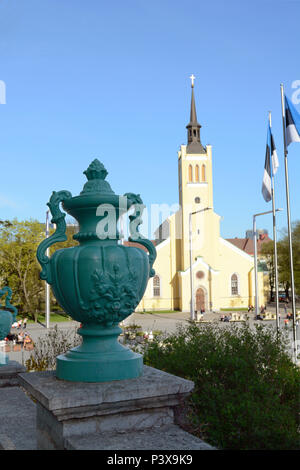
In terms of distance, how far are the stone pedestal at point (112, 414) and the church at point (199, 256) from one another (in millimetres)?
44113

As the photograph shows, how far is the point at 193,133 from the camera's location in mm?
54031

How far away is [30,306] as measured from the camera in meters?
37.4

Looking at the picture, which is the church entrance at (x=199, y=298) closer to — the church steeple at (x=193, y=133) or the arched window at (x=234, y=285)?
the arched window at (x=234, y=285)

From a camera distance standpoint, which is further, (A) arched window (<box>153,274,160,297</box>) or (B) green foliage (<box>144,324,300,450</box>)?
(A) arched window (<box>153,274,160,297</box>)

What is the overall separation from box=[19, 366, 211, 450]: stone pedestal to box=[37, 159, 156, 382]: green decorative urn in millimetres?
149

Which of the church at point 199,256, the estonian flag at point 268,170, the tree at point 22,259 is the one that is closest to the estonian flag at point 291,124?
the estonian flag at point 268,170

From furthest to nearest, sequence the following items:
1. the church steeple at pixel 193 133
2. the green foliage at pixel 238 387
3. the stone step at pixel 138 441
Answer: the church steeple at pixel 193 133 < the green foliage at pixel 238 387 < the stone step at pixel 138 441

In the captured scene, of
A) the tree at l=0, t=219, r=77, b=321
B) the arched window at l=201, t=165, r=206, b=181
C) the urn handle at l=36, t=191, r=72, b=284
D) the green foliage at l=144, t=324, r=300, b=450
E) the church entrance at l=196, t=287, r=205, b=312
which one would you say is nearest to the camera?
the urn handle at l=36, t=191, r=72, b=284

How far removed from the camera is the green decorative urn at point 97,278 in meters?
3.04

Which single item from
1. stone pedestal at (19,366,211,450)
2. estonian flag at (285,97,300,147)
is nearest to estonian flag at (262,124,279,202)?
estonian flag at (285,97,300,147)

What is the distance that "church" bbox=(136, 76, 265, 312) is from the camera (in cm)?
4784

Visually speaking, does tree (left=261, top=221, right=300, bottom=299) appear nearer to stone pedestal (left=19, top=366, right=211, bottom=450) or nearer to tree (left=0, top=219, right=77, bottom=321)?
tree (left=0, top=219, right=77, bottom=321)

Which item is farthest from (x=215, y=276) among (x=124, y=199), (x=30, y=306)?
(x=124, y=199)
